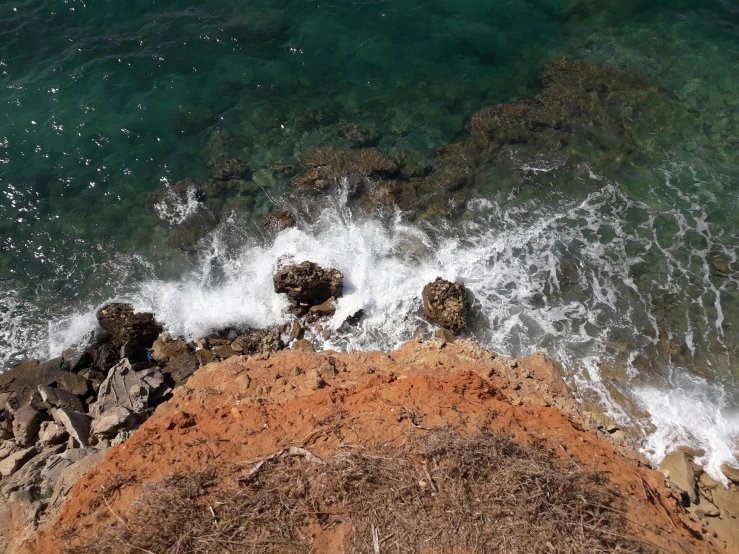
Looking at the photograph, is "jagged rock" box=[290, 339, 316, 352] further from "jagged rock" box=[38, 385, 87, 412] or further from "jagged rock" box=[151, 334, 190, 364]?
"jagged rock" box=[38, 385, 87, 412]

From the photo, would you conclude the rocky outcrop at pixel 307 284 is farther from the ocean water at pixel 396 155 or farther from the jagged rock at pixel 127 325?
the jagged rock at pixel 127 325

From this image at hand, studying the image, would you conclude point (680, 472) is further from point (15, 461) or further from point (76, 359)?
point (76, 359)

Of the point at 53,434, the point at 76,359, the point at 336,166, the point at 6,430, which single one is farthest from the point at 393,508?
the point at 336,166

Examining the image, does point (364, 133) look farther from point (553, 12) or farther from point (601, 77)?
point (553, 12)

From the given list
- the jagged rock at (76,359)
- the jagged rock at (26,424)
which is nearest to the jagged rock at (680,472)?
the jagged rock at (26,424)

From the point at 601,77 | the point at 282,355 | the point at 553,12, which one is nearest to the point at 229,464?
the point at 282,355
